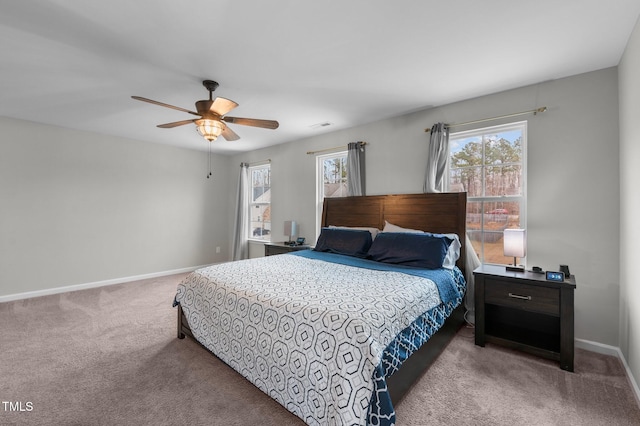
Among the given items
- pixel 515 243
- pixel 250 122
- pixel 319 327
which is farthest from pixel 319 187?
pixel 319 327

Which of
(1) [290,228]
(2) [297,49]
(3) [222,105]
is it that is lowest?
(1) [290,228]

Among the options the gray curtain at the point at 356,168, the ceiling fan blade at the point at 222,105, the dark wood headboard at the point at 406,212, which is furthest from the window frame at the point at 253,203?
the ceiling fan blade at the point at 222,105

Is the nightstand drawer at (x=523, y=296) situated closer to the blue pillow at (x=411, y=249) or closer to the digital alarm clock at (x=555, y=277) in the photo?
the digital alarm clock at (x=555, y=277)

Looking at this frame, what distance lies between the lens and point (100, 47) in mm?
2195

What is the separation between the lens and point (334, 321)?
154 cm

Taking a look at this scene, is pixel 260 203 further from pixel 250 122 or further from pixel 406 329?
pixel 406 329

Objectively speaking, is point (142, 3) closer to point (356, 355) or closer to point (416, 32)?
point (416, 32)

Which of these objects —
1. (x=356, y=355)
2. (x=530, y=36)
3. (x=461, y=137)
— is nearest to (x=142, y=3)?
(x=356, y=355)

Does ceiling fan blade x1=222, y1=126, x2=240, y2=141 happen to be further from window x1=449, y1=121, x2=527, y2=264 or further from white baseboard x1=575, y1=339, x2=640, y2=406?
white baseboard x1=575, y1=339, x2=640, y2=406

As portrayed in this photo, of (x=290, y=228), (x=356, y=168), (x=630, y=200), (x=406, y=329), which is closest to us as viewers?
(x=406, y=329)

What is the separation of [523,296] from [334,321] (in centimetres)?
186

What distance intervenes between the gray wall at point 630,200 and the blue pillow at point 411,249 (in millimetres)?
1267

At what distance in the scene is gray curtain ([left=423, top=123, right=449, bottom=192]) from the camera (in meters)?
3.29

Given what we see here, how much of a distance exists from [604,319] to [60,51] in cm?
508
